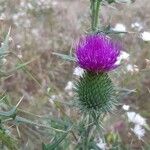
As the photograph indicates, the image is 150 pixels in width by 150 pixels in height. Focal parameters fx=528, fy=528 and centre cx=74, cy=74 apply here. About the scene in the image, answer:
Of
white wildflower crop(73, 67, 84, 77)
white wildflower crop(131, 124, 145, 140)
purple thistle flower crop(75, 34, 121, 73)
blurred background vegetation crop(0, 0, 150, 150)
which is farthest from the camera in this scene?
blurred background vegetation crop(0, 0, 150, 150)

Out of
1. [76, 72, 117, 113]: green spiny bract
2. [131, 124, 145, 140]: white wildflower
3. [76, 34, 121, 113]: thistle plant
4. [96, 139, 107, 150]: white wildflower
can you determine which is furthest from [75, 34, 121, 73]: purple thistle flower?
[131, 124, 145, 140]: white wildflower

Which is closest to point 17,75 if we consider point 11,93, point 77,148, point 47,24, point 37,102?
point 11,93

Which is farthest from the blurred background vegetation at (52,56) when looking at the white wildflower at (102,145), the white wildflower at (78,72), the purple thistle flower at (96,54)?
the purple thistle flower at (96,54)

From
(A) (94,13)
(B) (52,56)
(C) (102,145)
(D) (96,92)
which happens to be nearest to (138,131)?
(C) (102,145)

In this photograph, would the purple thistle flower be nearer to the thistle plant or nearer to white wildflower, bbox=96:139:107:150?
the thistle plant

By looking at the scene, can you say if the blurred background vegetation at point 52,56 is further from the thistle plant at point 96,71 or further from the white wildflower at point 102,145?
the thistle plant at point 96,71
